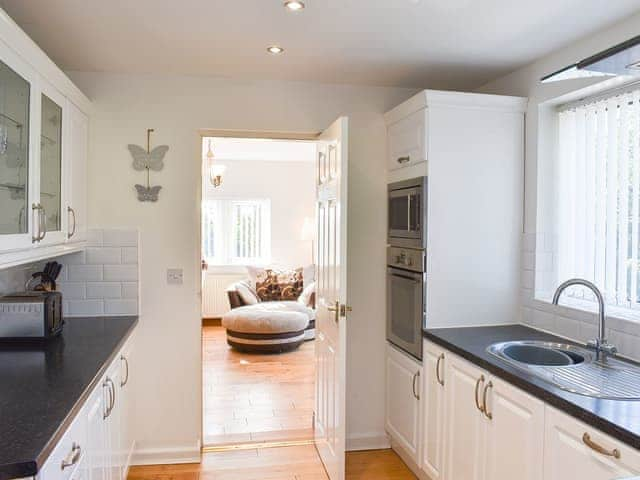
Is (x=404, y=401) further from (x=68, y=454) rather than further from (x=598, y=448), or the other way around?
(x=68, y=454)

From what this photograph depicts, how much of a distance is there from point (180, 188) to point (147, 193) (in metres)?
0.20

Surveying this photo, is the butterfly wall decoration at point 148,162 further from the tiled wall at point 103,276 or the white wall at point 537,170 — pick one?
the white wall at point 537,170

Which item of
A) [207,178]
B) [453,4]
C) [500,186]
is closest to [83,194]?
[453,4]

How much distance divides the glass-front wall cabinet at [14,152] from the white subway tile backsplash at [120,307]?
3.93ft

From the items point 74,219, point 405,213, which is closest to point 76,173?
point 74,219

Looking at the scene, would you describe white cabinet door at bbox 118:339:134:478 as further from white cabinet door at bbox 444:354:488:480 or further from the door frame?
white cabinet door at bbox 444:354:488:480

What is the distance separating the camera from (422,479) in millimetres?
2863

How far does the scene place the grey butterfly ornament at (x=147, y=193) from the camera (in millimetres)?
3084

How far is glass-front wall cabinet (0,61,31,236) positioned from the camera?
1.75m

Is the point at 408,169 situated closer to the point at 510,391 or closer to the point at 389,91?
the point at 389,91

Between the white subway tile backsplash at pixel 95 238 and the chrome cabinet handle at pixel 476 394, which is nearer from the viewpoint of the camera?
the chrome cabinet handle at pixel 476 394

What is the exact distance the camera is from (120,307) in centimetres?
308

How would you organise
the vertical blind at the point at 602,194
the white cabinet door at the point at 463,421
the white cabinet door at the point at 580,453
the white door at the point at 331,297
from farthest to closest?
1. the white door at the point at 331,297
2. the vertical blind at the point at 602,194
3. the white cabinet door at the point at 463,421
4. the white cabinet door at the point at 580,453

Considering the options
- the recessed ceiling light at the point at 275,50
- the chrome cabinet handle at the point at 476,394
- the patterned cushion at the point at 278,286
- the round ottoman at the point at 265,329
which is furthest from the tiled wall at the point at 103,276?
the patterned cushion at the point at 278,286
